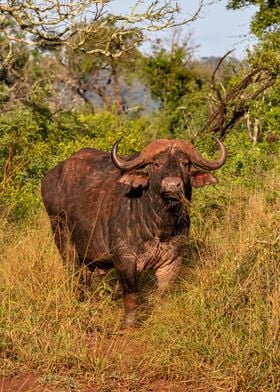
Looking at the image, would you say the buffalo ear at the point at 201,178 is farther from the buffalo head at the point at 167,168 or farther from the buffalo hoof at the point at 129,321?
the buffalo hoof at the point at 129,321

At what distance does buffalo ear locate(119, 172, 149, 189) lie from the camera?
6.12 meters

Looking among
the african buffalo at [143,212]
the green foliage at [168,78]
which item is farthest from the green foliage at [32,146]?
the green foliage at [168,78]

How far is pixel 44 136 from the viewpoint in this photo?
40.5 ft

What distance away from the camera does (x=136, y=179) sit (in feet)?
20.1

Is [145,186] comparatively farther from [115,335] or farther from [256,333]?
[256,333]

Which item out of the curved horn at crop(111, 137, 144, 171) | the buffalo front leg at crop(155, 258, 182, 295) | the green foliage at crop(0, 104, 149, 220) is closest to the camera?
the curved horn at crop(111, 137, 144, 171)

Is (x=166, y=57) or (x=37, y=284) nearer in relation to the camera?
(x=37, y=284)

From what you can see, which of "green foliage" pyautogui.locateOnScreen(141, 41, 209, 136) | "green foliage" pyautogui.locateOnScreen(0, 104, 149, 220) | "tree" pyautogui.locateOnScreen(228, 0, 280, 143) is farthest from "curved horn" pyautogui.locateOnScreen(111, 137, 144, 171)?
"green foliage" pyautogui.locateOnScreen(141, 41, 209, 136)

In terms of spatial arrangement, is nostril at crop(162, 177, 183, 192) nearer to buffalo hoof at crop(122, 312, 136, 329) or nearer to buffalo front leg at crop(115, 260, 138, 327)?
buffalo front leg at crop(115, 260, 138, 327)

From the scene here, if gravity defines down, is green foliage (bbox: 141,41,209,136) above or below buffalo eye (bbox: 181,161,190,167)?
above

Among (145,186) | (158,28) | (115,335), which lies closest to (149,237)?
(145,186)

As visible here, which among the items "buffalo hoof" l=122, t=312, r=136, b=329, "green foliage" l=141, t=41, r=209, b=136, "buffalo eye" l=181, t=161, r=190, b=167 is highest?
"green foliage" l=141, t=41, r=209, b=136

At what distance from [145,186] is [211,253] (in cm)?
84

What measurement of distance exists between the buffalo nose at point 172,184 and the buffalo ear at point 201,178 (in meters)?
0.46
